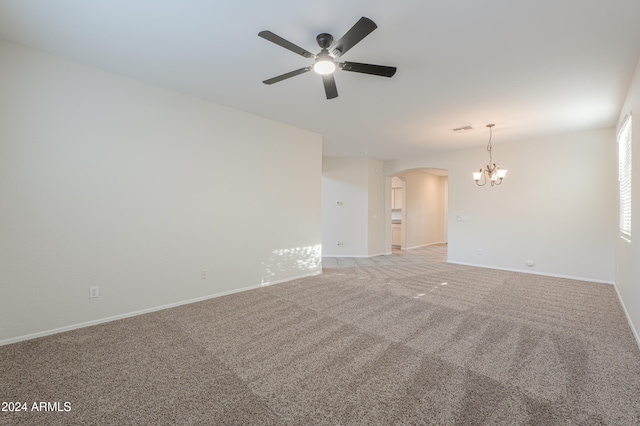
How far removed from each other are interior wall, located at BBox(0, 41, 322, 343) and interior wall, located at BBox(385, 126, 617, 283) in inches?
180

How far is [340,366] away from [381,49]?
285 centimetres

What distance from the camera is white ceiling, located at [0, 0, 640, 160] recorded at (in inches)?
82.0

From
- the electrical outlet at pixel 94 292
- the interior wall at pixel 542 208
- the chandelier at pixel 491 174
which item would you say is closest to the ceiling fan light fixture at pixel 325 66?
the electrical outlet at pixel 94 292

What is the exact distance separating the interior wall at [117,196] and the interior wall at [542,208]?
15.0ft

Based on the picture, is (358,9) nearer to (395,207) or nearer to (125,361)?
(125,361)

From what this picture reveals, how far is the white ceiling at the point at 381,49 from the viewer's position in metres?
2.08

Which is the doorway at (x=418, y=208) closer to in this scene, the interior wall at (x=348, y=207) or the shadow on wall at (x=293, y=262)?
the interior wall at (x=348, y=207)

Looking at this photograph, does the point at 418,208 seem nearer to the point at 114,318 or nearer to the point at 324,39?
the point at 324,39

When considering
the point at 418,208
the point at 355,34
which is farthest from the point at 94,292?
the point at 418,208

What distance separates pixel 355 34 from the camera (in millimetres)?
1923

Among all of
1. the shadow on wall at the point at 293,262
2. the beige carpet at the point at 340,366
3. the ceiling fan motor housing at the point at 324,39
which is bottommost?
the beige carpet at the point at 340,366

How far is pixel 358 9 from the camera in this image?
2066 mm

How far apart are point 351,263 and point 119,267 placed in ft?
15.5

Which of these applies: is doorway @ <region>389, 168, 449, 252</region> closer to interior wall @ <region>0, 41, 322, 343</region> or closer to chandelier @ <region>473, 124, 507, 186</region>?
chandelier @ <region>473, 124, 507, 186</region>
